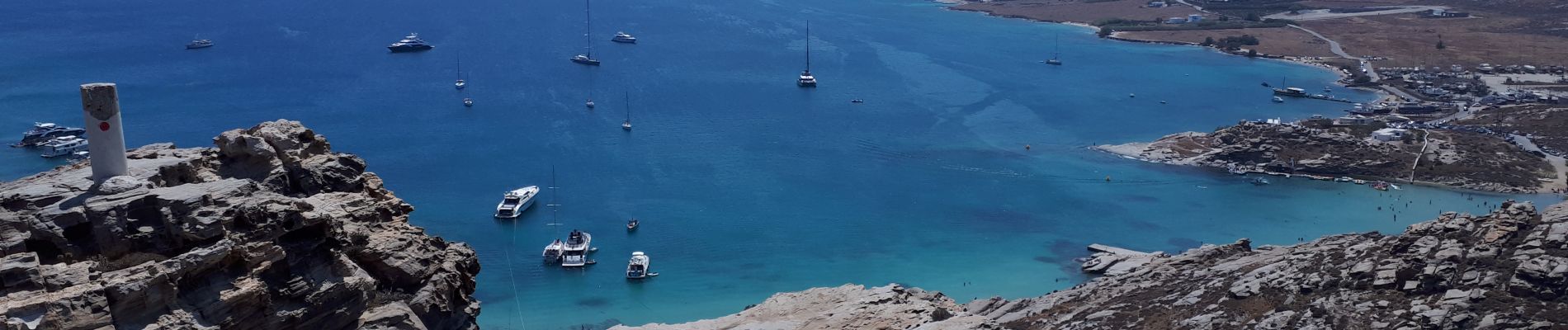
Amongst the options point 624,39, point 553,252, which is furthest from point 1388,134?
point 624,39

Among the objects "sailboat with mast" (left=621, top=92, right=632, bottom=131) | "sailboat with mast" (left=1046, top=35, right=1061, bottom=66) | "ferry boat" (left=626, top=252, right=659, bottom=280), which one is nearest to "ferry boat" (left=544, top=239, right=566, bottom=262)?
"ferry boat" (left=626, top=252, right=659, bottom=280)

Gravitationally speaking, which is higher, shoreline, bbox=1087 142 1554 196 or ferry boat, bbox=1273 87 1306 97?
ferry boat, bbox=1273 87 1306 97

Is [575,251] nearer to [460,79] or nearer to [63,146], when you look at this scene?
[63,146]

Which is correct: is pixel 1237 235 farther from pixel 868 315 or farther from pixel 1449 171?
pixel 868 315

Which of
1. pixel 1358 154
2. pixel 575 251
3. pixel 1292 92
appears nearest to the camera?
pixel 575 251

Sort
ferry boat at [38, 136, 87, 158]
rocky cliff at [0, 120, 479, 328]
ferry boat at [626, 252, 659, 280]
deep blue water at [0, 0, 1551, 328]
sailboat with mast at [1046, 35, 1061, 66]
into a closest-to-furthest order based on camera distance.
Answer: rocky cliff at [0, 120, 479, 328], ferry boat at [626, 252, 659, 280], deep blue water at [0, 0, 1551, 328], ferry boat at [38, 136, 87, 158], sailboat with mast at [1046, 35, 1061, 66]

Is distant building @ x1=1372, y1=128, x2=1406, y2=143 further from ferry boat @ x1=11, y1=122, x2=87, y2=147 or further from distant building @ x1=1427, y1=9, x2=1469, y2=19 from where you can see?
distant building @ x1=1427, y1=9, x2=1469, y2=19
